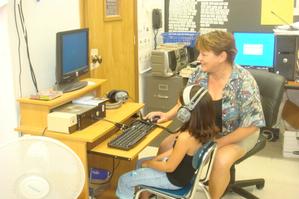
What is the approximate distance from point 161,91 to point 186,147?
181cm

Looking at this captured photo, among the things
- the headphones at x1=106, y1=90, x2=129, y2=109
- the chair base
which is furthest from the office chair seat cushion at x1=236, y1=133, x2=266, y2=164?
the headphones at x1=106, y1=90, x2=129, y2=109

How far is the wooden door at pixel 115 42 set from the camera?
3.09 m

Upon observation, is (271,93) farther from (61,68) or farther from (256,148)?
(61,68)

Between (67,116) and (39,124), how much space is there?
0.76ft

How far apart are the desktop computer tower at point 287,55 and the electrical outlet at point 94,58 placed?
4.88 feet

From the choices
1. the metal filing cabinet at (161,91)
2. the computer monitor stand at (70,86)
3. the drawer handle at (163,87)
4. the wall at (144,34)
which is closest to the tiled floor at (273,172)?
the metal filing cabinet at (161,91)

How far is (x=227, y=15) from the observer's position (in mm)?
4051

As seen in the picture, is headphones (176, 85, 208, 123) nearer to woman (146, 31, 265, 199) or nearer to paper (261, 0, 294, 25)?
woman (146, 31, 265, 199)

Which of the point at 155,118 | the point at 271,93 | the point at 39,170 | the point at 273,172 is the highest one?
the point at 271,93

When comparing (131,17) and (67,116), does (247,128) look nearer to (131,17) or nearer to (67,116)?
(67,116)

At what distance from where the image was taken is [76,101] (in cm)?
255

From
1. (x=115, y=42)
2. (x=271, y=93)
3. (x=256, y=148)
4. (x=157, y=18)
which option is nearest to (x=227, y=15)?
(x=157, y=18)

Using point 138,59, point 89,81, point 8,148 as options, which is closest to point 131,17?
point 138,59

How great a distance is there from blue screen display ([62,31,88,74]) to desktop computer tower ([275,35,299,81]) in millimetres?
1663
